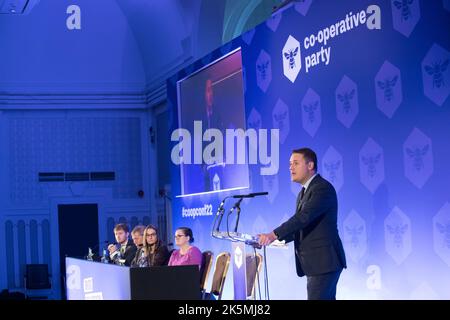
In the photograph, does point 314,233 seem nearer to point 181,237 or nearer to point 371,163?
point 371,163

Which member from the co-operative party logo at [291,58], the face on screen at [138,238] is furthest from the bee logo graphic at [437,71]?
the face on screen at [138,238]

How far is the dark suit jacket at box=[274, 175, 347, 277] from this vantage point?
14.0ft

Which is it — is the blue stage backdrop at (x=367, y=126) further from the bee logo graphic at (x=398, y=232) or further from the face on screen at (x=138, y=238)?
the face on screen at (x=138, y=238)

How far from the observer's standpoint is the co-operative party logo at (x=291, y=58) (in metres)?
6.79

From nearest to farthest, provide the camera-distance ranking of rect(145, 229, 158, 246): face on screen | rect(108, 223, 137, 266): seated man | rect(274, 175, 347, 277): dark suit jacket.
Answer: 1. rect(274, 175, 347, 277): dark suit jacket
2. rect(145, 229, 158, 246): face on screen
3. rect(108, 223, 137, 266): seated man

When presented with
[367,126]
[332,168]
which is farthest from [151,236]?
[367,126]

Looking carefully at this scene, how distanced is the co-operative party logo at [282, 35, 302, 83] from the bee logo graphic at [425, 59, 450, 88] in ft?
6.22

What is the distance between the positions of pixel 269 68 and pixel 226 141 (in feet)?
3.74

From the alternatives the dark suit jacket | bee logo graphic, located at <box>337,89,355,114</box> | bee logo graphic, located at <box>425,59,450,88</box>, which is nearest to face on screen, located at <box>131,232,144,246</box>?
bee logo graphic, located at <box>337,89,355,114</box>

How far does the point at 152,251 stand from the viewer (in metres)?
7.00

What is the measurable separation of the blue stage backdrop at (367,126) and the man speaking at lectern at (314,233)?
95 centimetres

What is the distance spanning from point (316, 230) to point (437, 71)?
1400 millimetres

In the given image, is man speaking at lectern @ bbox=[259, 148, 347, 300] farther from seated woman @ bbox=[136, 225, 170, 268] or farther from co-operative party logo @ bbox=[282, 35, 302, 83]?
seated woman @ bbox=[136, 225, 170, 268]
